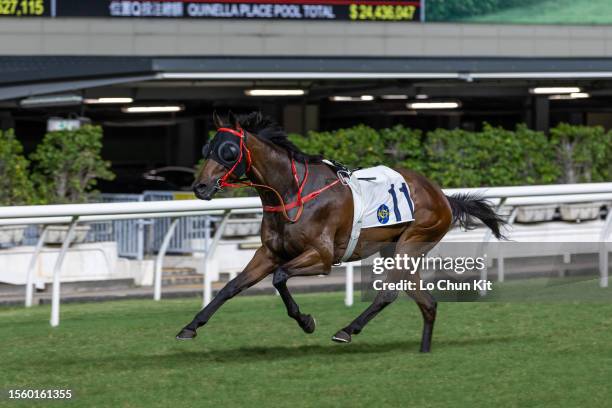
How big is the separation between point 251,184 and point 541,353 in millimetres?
1688

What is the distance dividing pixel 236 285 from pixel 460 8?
1275 centimetres

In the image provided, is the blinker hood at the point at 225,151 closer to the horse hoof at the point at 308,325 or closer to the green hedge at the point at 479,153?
the horse hoof at the point at 308,325

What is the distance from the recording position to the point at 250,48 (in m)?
17.6

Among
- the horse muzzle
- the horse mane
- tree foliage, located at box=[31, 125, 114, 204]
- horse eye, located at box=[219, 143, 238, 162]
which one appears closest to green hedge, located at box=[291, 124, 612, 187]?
tree foliage, located at box=[31, 125, 114, 204]

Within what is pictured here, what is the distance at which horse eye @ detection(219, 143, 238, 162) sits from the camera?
20.8 ft

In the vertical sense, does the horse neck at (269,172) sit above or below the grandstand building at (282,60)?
below

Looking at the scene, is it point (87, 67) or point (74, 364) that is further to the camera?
point (87, 67)

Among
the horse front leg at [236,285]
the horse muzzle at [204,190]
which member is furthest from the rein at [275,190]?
the horse front leg at [236,285]

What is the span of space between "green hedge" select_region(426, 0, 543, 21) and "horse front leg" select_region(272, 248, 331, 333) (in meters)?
12.2

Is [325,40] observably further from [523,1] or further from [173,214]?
[173,214]

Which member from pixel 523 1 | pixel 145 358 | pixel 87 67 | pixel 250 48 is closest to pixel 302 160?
pixel 145 358

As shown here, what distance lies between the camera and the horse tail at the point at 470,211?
7.52m

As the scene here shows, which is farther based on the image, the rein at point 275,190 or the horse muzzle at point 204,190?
the rein at point 275,190

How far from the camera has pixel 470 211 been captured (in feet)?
24.9
